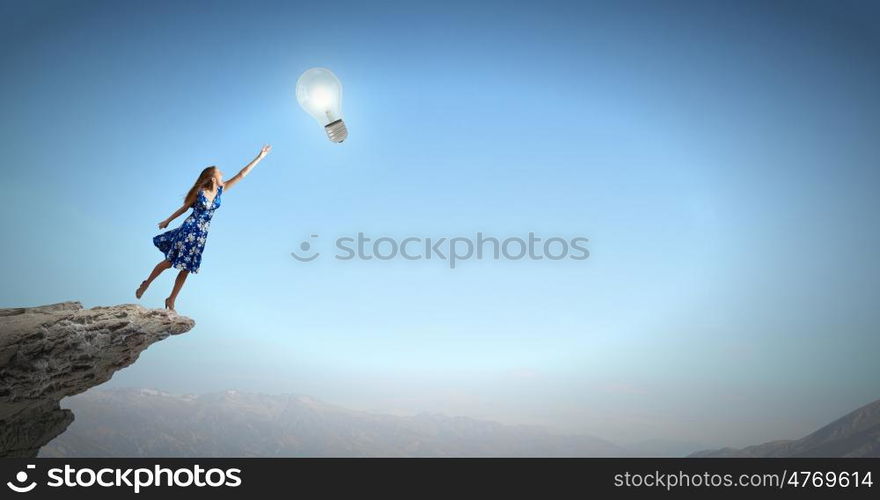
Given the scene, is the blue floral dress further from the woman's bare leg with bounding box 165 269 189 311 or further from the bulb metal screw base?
the bulb metal screw base

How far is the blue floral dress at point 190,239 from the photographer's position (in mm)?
8094

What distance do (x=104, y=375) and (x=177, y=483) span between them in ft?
13.5

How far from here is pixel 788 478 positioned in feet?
29.2

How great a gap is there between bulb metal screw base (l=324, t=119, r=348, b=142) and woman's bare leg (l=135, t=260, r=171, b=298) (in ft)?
13.7

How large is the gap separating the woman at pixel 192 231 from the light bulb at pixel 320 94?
1669 millimetres

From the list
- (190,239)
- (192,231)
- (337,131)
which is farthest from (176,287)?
(337,131)

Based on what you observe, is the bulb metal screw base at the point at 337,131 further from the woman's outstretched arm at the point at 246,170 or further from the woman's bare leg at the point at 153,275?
the woman's bare leg at the point at 153,275

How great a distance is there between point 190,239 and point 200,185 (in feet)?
3.60

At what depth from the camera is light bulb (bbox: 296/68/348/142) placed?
7344 mm

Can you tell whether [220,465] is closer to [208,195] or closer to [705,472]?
[208,195]

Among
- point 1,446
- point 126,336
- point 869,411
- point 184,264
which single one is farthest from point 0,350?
point 869,411

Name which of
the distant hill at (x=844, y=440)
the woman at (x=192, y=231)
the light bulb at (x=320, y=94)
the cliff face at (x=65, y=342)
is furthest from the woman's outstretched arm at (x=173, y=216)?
the distant hill at (x=844, y=440)

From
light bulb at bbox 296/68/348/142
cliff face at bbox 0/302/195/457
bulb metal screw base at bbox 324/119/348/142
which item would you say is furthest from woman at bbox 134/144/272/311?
bulb metal screw base at bbox 324/119/348/142

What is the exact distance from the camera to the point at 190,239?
8.23 m
